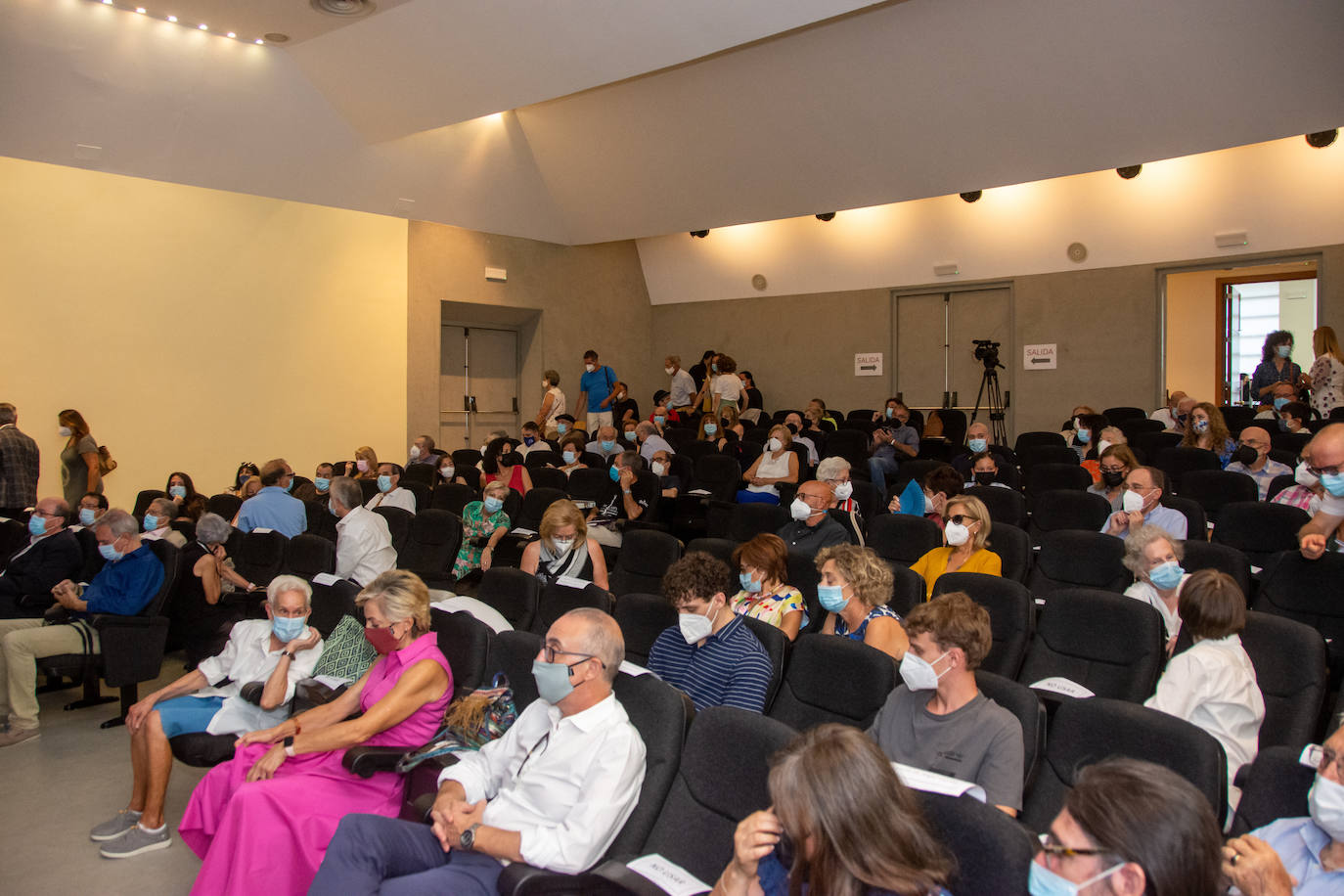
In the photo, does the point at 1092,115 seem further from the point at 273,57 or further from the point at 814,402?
the point at 273,57

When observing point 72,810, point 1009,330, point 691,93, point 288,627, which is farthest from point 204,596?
point 1009,330

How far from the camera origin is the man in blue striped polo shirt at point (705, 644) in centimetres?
317

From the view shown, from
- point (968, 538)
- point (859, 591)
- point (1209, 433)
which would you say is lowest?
point (859, 591)

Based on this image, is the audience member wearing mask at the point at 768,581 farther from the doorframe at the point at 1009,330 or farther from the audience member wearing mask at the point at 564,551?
the doorframe at the point at 1009,330

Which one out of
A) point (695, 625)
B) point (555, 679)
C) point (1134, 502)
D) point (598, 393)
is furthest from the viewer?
point (598, 393)

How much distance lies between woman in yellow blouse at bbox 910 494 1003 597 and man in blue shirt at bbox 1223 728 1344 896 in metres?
2.24

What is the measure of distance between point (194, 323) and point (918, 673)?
9667mm

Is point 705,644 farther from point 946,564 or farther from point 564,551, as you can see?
point 564,551

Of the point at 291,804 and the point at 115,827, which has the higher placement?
the point at 291,804

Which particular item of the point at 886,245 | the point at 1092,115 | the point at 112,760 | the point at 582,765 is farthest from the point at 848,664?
the point at 886,245

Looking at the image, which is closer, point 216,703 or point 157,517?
point 216,703

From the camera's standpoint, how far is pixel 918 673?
2518mm

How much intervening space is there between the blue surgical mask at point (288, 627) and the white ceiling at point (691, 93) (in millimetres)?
5487

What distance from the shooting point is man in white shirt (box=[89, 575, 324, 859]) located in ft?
11.6
